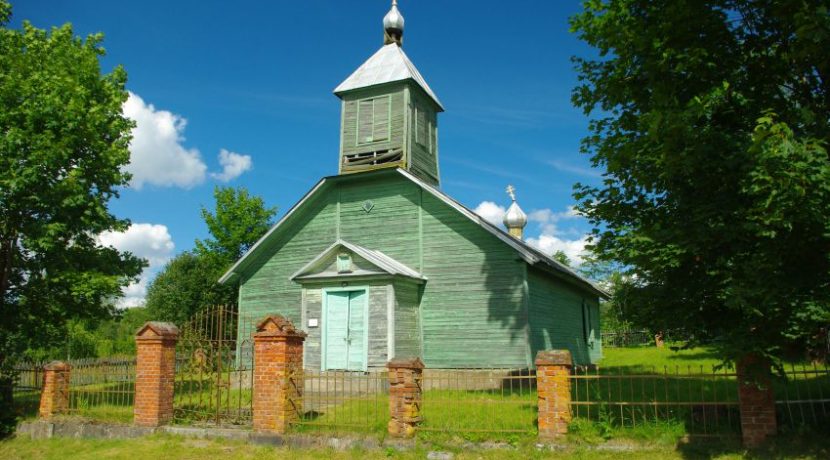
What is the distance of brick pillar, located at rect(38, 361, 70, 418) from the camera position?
40.1 ft

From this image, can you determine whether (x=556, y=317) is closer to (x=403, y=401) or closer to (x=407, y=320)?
(x=407, y=320)

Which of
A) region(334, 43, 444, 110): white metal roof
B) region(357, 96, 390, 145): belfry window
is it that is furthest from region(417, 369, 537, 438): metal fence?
region(334, 43, 444, 110): white metal roof

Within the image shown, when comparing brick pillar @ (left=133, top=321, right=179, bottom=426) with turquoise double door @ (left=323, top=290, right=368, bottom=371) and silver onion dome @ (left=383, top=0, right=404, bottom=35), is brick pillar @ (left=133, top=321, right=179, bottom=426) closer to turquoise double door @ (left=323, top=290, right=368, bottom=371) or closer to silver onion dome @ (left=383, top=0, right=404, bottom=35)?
turquoise double door @ (left=323, top=290, right=368, bottom=371)

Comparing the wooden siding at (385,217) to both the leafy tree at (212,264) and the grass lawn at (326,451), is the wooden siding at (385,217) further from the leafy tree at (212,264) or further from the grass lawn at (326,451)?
the leafy tree at (212,264)

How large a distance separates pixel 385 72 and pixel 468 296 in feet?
26.7

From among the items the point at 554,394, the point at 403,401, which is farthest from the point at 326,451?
the point at 554,394

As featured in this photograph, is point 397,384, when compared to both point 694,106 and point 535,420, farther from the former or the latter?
point 694,106

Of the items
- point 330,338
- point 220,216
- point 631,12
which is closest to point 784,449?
point 631,12

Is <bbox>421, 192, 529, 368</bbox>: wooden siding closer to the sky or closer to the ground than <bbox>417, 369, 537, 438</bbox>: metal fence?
closer to the sky

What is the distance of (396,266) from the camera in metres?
16.3

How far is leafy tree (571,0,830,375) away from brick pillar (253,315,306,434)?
18.6ft

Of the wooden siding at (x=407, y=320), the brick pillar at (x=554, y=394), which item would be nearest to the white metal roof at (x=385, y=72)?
the wooden siding at (x=407, y=320)

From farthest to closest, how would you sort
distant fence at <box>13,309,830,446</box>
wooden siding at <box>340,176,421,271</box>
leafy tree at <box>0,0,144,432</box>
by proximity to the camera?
wooden siding at <box>340,176,421,271</box>
leafy tree at <box>0,0,144,432</box>
distant fence at <box>13,309,830,446</box>

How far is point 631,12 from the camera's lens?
10352 millimetres
